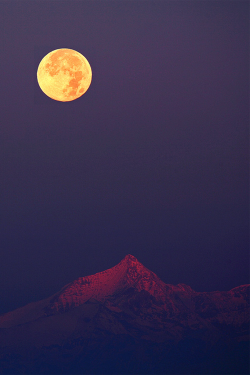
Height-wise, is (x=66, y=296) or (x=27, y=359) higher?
(x=66, y=296)

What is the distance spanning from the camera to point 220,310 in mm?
21719

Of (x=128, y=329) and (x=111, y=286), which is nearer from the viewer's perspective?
(x=128, y=329)

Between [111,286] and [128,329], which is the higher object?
[111,286]

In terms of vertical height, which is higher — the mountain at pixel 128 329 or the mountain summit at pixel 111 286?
the mountain summit at pixel 111 286

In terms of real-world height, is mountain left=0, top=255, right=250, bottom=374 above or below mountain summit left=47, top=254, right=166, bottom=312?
below

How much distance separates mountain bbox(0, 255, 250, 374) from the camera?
56.2 ft

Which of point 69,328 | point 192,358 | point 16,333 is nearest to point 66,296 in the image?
point 69,328

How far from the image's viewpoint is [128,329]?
71.6 feet

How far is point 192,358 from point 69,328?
295 inches

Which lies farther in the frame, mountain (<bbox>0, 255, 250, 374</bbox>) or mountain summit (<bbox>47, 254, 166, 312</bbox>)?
mountain summit (<bbox>47, 254, 166, 312</bbox>)

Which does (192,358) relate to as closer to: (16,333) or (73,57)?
(16,333)

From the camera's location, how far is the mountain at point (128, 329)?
675 inches

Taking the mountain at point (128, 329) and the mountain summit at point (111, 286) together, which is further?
the mountain summit at point (111, 286)

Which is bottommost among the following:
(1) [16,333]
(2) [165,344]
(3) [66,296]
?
(2) [165,344]
